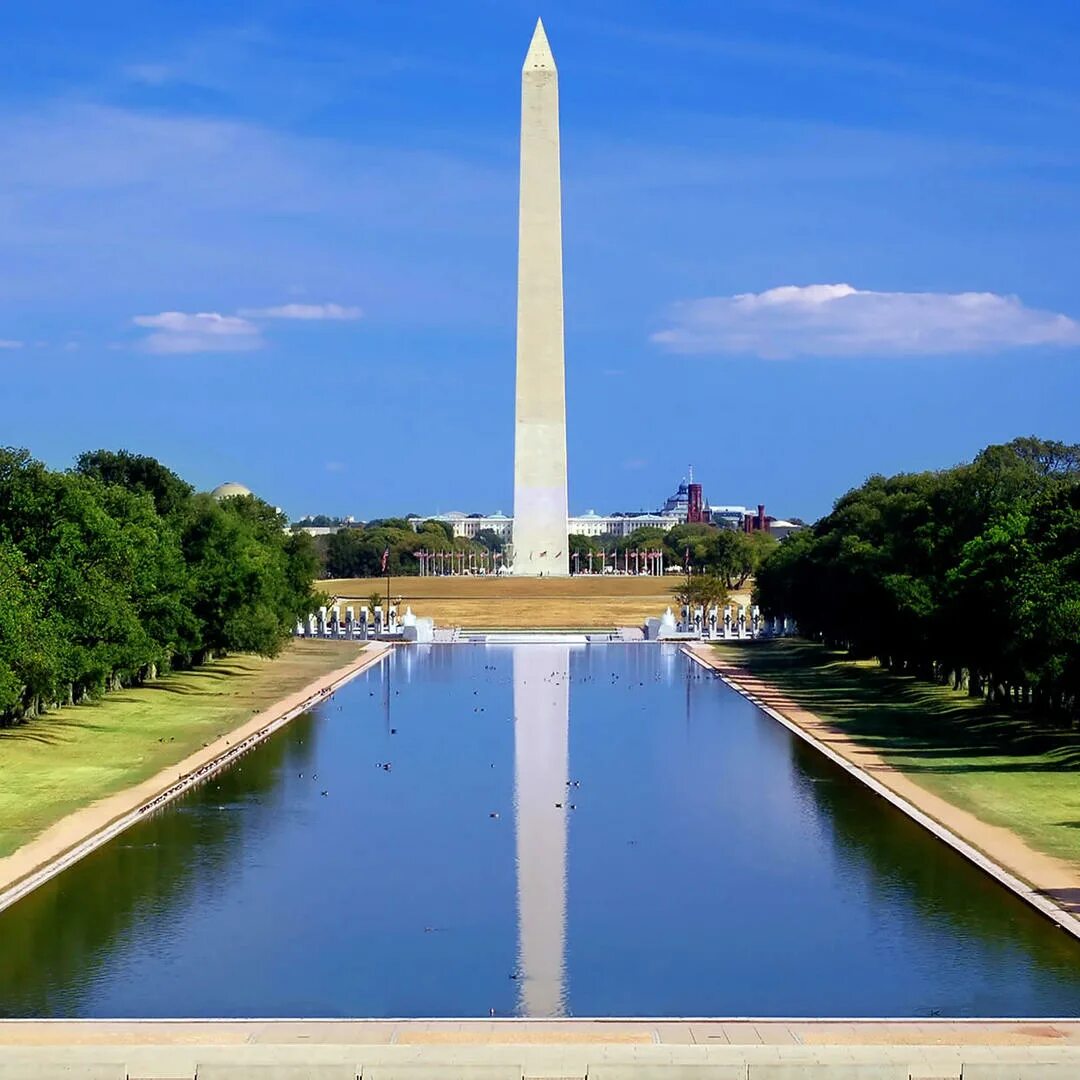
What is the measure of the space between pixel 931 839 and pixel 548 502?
225 ft

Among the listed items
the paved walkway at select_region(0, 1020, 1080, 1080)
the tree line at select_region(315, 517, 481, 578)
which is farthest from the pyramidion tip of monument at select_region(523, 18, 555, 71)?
the paved walkway at select_region(0, 1020, 1080, 1080)

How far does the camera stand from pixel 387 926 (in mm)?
19578

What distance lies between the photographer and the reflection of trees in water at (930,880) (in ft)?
60.2

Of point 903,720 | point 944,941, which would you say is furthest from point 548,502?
point 944,941

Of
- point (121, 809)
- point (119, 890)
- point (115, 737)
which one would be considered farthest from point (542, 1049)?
point (115, 737)

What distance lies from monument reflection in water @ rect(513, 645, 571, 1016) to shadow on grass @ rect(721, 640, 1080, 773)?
6.12m

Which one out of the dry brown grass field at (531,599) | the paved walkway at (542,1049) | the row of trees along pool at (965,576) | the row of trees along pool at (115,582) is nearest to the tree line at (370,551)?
the dry brown grass field at (531,599)

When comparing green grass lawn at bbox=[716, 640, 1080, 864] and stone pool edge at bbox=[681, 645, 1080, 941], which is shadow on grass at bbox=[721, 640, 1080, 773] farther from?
stone pool edge at bbox=[681, 645, 1080, 941]

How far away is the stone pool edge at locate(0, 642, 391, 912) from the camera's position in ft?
71.4

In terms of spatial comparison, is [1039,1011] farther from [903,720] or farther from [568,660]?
[568,660]

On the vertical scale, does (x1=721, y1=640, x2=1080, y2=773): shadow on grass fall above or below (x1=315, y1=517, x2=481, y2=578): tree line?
below

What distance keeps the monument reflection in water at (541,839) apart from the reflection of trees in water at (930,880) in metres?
3.79

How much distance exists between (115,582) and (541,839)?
19592mm

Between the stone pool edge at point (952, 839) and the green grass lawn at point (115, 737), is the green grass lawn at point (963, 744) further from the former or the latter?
the green grass lawn at point (115, 737)
